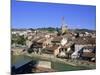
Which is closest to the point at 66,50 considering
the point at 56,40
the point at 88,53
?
the point at 56,40

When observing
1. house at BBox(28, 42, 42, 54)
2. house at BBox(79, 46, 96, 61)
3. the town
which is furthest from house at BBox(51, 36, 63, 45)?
house at BBox(79, 46, 96, 61)

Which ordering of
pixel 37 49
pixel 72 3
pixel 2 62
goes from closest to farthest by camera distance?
pixel 2 62 < pixel 37 49 < pixel 72 3

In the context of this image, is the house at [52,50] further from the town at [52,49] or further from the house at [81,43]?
the house at [81,43]

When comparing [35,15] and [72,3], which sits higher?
[72,3]

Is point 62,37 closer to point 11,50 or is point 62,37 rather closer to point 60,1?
point 60,1

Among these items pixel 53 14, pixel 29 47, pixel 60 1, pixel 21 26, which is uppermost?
pixel 60 1

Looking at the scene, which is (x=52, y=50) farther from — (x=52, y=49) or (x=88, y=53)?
(x=88, y=53)

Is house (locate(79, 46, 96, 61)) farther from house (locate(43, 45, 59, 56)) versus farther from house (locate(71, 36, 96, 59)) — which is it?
house (locate(43, 45, 59, 56))

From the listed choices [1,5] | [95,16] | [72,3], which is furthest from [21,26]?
[95,16]
